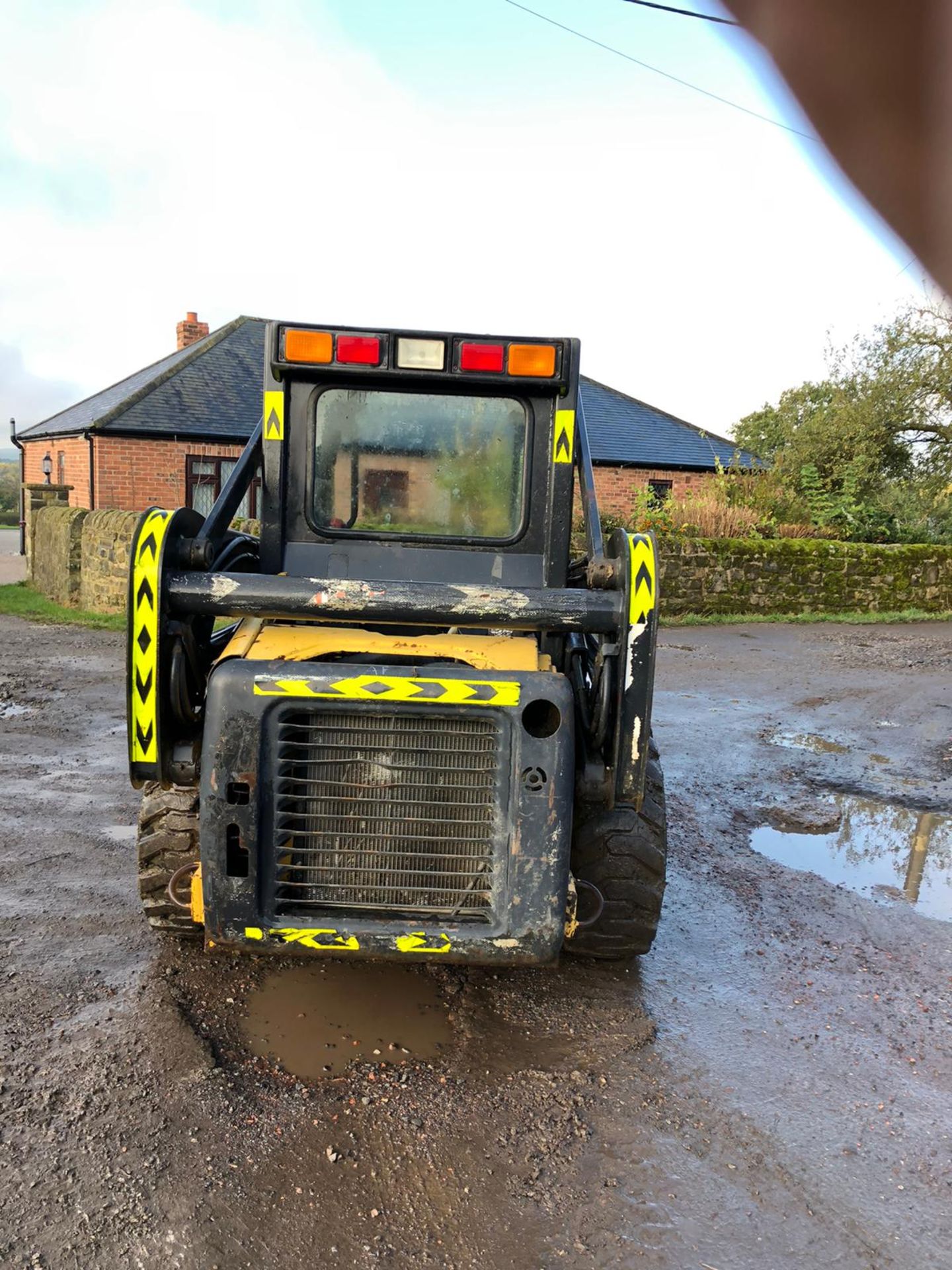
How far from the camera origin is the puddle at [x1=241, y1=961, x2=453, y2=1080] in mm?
3434

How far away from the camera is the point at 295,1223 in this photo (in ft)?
8.68

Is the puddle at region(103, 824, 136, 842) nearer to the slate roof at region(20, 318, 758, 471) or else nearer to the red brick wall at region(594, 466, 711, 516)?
the slate roof at region(20, 318, 758, 471)

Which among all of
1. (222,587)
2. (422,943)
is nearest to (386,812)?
(422,943)

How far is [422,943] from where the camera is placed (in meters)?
3.34

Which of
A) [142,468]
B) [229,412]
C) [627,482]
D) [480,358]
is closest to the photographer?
[480,358]

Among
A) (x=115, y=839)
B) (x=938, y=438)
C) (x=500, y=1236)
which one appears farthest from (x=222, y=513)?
(x=938, y=438)

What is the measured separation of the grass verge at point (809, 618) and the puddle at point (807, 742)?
657 cm

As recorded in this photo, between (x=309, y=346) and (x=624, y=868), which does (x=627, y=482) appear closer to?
(x=309, y=346)

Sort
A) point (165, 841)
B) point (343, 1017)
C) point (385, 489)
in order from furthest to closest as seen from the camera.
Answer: point (385, 489)
point (165, 841)
point (343, 1017)

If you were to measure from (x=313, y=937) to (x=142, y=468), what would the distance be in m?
19.7

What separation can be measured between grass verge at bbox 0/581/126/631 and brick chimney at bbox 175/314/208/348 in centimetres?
1398

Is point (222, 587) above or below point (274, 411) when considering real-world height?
below

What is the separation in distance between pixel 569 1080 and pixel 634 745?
1.12m

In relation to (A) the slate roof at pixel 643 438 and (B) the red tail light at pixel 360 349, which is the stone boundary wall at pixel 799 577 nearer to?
(A) the slate roof at pixel 643 438
